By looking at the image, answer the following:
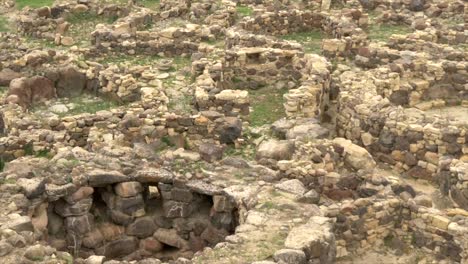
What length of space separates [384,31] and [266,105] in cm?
855

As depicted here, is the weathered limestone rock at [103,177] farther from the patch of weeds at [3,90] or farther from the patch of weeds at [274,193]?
the patch of weeds at [3,90]

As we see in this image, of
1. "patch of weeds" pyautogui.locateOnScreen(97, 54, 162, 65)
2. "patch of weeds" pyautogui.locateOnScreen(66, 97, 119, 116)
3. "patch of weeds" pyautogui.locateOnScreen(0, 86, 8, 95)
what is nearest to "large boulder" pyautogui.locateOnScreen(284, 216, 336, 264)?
"patch of weeds" pyautogui.locateOnScreen(66, 97, 119, 116)

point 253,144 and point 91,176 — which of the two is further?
point 253,144

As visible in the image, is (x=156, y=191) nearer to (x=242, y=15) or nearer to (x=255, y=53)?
(x=255, y=53)

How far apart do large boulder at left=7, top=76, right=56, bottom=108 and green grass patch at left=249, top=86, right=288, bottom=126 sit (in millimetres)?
5432

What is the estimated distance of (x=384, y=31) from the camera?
2717 centimetres

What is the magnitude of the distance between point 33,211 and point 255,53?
1030cm

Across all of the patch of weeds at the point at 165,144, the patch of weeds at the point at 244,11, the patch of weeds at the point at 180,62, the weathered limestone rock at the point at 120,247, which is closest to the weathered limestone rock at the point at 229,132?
the patch of weeds at the point at 165,144

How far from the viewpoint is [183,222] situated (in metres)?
14.2

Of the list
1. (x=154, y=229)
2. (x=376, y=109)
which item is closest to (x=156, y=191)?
(x=154, y=229)

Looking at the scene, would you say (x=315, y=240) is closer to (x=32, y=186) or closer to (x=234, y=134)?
(x=32, y=186)

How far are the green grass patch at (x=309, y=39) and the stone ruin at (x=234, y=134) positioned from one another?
0.31 feet

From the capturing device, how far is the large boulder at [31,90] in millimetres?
20000

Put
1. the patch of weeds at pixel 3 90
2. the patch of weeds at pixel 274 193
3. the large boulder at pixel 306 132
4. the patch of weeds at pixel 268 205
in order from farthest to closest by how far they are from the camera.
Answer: the patch of weeds at pixel 3 90 < the large boulder at pixel 306 132 < the patch of weeds at pixel 274 193 < the patch of weeds at pixel 268 205
